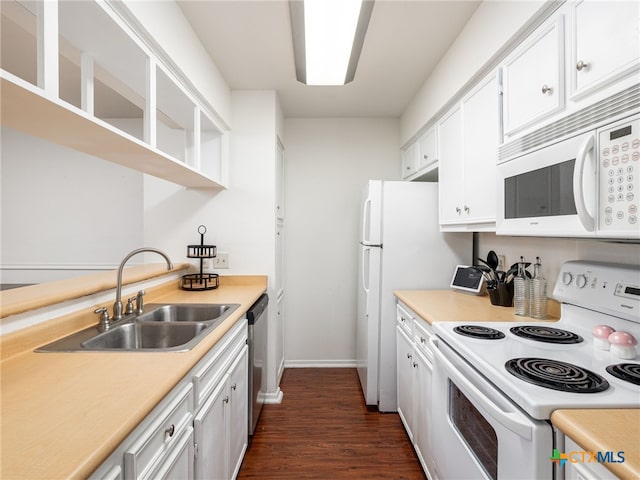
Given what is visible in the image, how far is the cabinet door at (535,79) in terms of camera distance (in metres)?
1.18

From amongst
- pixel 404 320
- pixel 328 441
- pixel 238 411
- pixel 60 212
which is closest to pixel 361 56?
pixel 404 320

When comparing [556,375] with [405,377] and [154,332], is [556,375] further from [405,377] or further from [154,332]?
[154,332]

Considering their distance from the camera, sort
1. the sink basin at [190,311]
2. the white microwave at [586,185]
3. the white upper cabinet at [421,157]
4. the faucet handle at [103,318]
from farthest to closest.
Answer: the white upper cabinet at [421,157] < the sink basin at [190,311] < the faucet handle at [103,318] < the white microwave at [586,185]

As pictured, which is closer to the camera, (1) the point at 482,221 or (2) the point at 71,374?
(2) the point at 71,374

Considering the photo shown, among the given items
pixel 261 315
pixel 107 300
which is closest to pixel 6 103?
pixel 107 300

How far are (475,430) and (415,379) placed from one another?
0.77 metres

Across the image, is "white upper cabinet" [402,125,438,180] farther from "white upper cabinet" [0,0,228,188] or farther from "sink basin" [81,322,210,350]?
"sink basin" [81,322,210,350]

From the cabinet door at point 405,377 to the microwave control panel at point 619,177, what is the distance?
131 centimetres

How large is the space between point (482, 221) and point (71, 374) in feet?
6.17

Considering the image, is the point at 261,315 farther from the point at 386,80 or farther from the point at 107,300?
the point at 386,80

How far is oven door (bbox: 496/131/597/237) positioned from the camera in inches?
38.5

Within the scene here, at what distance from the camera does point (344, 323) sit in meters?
3.32

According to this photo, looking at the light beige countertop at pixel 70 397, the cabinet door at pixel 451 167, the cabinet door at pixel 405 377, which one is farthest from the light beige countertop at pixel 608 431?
the cabinet door at pixel 451 167

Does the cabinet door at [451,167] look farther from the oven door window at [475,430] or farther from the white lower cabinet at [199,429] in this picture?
the white lower cabinet at [199,429]
